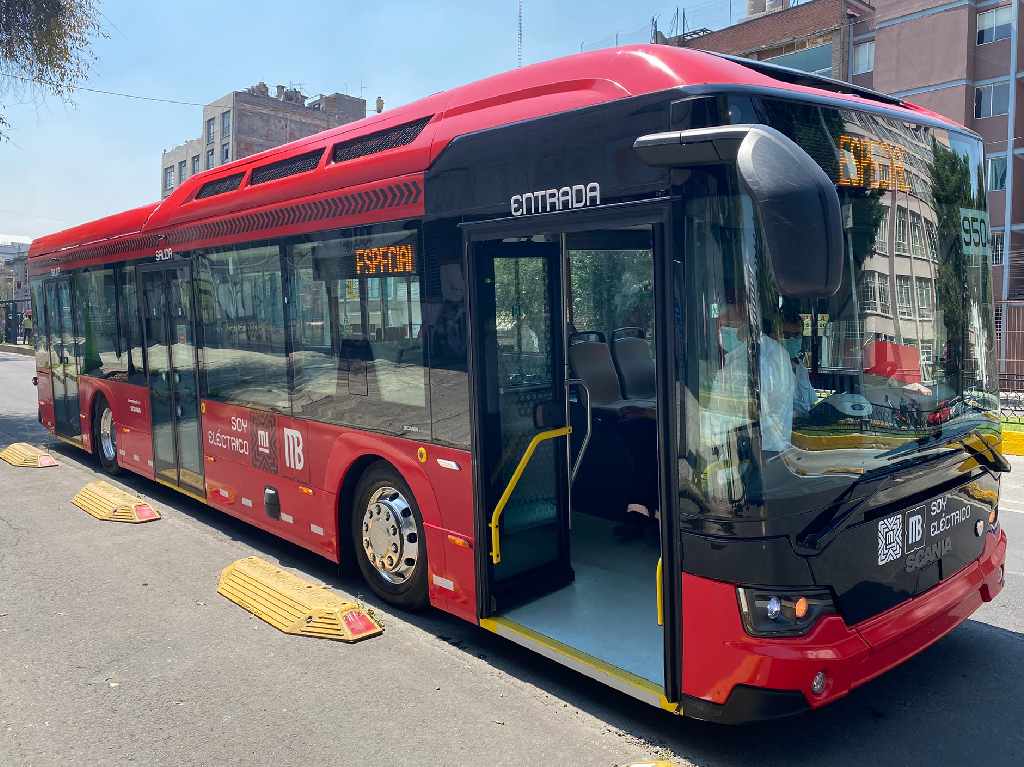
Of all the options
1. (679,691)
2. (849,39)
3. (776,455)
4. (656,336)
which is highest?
(849,39)

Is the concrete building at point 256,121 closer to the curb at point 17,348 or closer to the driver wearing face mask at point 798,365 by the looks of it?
the curb at point 17,348

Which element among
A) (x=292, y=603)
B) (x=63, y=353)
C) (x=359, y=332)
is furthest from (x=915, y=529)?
(x=63, y=353)

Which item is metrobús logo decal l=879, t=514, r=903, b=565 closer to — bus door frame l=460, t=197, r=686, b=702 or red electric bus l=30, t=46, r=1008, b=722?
red electric bus l=30, t=46, r=1008, b=722

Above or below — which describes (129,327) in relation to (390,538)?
above

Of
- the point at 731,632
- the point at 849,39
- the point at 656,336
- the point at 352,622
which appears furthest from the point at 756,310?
the point at 849,39

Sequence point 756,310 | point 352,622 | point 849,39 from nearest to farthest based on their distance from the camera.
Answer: point 756,310 → point 352,622 → point 849,39

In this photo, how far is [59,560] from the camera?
682 centimetres

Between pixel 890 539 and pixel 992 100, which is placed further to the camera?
pixel 992 100

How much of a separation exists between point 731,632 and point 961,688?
1797 millimetres

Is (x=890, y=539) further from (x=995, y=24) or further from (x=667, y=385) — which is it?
(x=995, y=24)

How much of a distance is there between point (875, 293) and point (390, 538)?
326cm

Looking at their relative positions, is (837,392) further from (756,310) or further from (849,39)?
(849,39)

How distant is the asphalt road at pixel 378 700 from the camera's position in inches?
148

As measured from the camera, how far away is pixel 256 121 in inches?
2751
